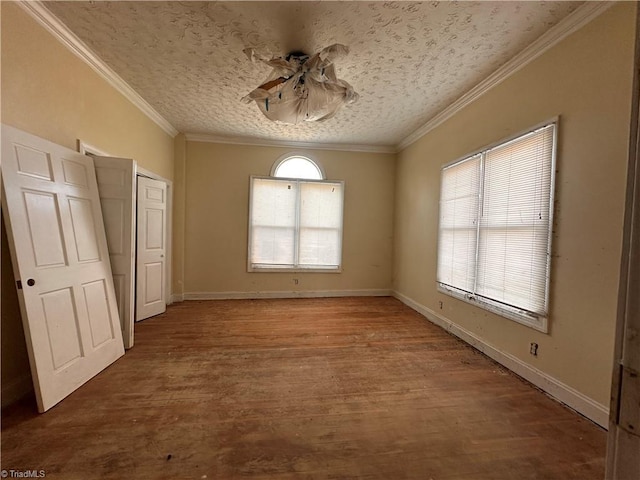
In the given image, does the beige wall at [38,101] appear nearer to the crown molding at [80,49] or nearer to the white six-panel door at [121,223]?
the crown molding at [80,49]

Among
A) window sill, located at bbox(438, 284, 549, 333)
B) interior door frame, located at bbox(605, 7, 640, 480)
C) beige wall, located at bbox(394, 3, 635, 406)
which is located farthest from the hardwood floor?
interior door frame, located at bbox(605, 7, 640, 480)

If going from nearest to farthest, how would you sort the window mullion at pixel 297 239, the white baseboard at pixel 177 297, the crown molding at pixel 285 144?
the white baseboard at pixel 177 297 < the crown molding at pixel 285 144 < the window mullion at pixel 297 239

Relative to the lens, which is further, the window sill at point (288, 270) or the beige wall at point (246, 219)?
the window sill at point (288, 270)

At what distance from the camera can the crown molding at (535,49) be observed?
6.43 feet

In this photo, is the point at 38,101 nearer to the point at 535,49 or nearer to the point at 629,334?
the point at 629,334

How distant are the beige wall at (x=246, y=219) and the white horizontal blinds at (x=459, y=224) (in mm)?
1680

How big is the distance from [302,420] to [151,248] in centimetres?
327

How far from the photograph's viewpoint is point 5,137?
5.97 ft

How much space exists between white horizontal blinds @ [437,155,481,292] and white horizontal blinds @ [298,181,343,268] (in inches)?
78.7

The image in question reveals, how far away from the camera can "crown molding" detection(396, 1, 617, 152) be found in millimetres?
1959

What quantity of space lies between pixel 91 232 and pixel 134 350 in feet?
4.18

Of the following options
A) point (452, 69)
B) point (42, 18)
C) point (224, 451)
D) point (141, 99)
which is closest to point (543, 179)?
point (452, 69)

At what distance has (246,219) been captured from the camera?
16.6 ft

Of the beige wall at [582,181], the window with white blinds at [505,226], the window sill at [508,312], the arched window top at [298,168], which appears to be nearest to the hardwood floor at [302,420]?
the beige wall at [582,181]
